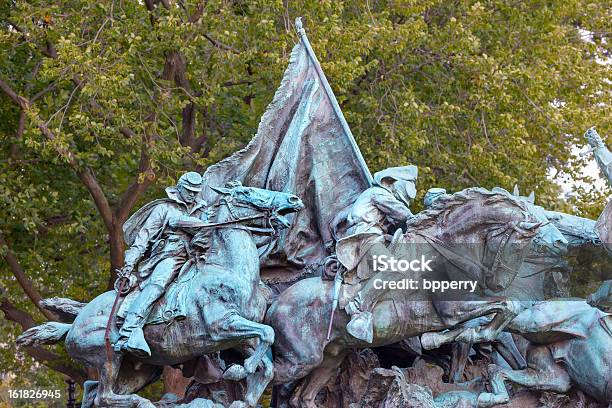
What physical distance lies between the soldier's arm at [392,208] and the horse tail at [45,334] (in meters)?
2.82

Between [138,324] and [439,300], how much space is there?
7.96ft

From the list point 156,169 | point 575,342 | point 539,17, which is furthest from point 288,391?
point 539,17

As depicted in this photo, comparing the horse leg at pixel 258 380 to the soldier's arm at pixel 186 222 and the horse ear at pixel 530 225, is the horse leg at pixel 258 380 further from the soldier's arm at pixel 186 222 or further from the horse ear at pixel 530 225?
the horse ear at pixel 530 225

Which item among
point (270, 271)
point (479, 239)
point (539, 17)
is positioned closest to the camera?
point (479, 239)

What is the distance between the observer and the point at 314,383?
1059 centimetres

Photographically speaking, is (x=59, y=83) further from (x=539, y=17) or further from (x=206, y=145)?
(x=539, y=17)

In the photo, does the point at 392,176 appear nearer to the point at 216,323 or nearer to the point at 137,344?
the point at 216,323

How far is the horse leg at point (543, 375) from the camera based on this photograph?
401 inches

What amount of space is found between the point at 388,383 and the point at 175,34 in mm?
7542

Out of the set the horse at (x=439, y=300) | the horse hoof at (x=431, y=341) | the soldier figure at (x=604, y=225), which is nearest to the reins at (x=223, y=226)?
the horse at (x=439, y=300)

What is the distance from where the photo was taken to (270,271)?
11.3 metres

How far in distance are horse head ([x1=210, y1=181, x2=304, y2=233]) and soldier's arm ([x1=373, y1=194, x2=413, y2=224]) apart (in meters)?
0.69

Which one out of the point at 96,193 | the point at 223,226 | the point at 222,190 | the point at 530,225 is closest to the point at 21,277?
the point at 96,193

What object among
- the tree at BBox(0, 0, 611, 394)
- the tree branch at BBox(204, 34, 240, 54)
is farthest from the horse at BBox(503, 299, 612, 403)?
the tree branch at BBox(204, 34, 240, 54)
